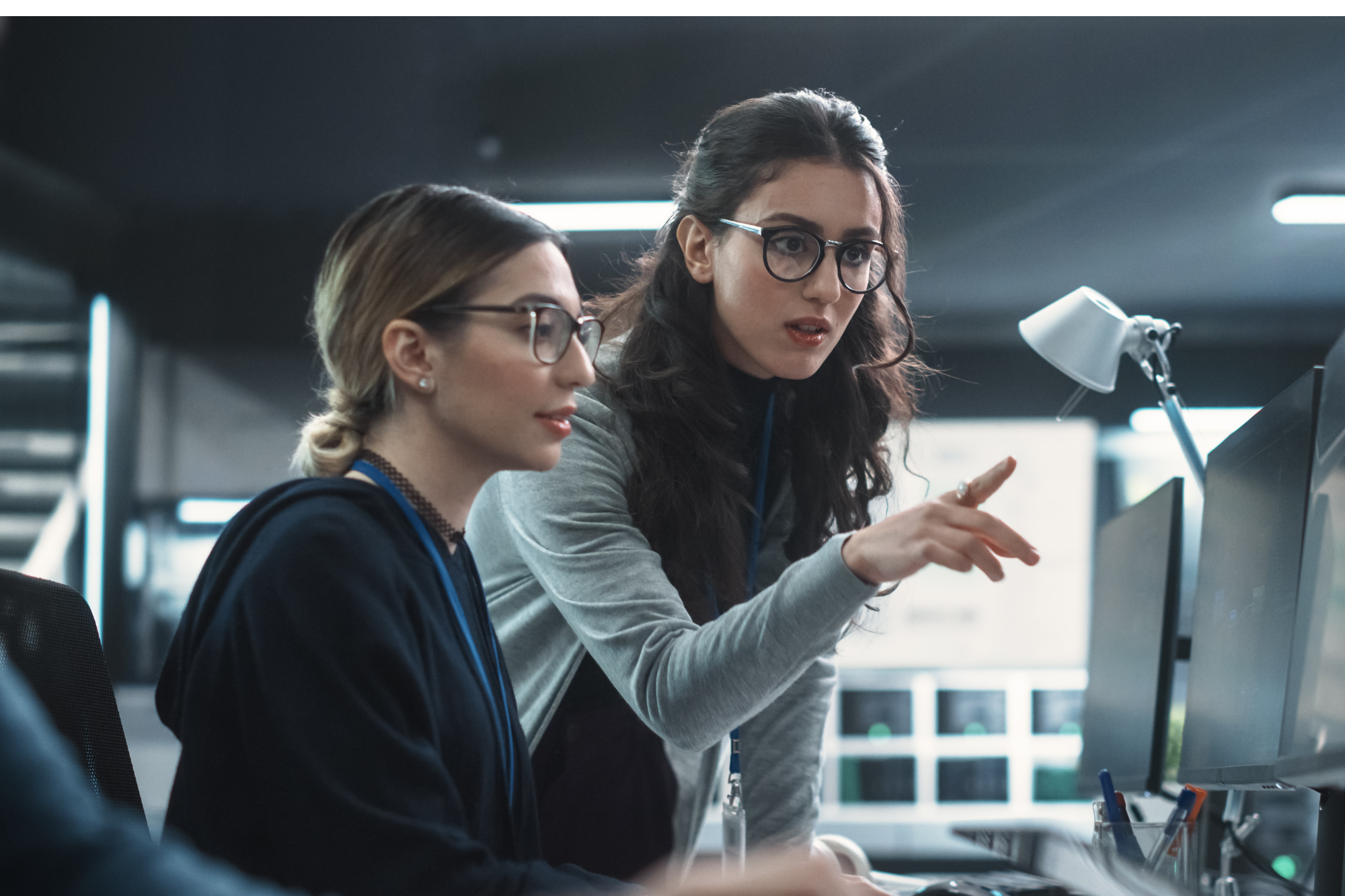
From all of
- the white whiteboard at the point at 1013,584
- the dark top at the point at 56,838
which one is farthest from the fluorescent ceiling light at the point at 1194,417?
the dark top at the point at 56,838

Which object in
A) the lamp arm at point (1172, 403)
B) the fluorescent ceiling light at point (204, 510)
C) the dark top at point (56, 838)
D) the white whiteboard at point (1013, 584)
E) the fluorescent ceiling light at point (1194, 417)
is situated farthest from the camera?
the fluorescent ceiling light at point (1194, 417)

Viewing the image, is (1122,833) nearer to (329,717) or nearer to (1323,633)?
(1323,633)

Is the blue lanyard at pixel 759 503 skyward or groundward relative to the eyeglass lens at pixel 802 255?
groundward

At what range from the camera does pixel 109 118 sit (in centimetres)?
436

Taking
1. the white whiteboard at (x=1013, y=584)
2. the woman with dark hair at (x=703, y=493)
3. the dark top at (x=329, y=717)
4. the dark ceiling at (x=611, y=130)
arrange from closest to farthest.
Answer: the dark top at (x=329, y=717) → the woman with dark hair at (x=703, y=493) → the dark ceiling at (x=611, y=130) → the white whiteboard at (x=1013, y=584)

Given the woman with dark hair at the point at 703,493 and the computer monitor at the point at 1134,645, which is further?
the computer monitor at the point at 1134,645

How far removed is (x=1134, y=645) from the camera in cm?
142

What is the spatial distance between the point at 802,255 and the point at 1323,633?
675 mm

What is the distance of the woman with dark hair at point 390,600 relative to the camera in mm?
714

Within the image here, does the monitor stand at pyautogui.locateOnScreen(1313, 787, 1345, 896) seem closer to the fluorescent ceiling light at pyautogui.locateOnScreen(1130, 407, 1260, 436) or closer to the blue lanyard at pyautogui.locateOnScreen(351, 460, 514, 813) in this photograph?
the blue lanyard at pyautogui.locateOnScreen(351, 460, 514, 813)

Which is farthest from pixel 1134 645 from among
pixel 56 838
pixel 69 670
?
pixel 56 838

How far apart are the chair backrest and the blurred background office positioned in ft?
8.83

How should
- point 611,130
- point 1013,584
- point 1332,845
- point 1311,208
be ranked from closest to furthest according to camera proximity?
point 1332,845 → point 611,130 → point 1311,208 → point 1013,584

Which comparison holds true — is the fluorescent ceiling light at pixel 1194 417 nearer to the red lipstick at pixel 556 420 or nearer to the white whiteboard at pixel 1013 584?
the white whiteboard at pixel 1013 584
